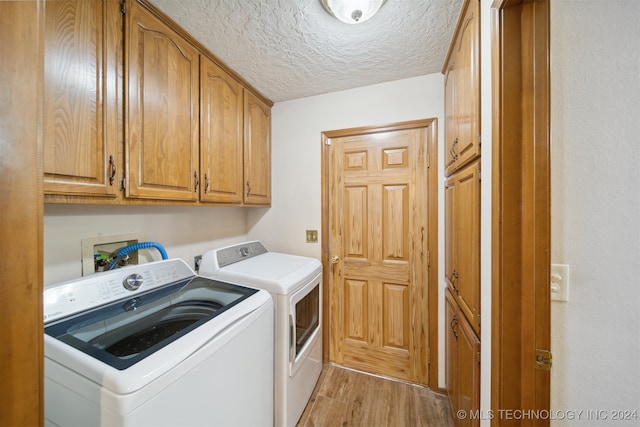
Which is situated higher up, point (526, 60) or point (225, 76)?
point (225, 76)

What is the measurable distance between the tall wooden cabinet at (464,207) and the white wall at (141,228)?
176cm

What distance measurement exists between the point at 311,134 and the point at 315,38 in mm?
754

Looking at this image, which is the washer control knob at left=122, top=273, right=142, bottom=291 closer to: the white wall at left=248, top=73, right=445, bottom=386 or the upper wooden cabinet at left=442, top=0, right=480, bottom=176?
the white wall at left=248, top=73, right=445, bottom=386

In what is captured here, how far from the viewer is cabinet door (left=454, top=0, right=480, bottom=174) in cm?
92

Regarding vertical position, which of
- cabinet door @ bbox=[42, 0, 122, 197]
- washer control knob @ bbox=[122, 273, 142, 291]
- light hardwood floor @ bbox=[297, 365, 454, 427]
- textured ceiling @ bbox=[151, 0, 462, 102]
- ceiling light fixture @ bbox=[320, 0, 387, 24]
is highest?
textured ceiling @ bbox=[151, 0, 462, 102]

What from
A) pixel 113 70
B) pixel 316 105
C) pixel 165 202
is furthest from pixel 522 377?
pixel 316 105

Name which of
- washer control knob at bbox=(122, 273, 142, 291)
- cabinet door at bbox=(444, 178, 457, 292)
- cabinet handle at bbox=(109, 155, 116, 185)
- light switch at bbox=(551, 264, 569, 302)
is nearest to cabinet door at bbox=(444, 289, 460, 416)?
cabinet door at bbox=(444, 178, 457, 292)

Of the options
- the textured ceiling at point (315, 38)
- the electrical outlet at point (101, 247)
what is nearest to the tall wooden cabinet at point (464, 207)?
the textured ceiling at point (315, 38)

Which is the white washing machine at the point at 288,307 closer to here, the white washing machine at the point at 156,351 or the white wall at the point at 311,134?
the white washing machine at the point at 156,351

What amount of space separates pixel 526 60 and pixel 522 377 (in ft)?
3.34

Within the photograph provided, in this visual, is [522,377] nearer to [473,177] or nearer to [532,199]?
[532,199]

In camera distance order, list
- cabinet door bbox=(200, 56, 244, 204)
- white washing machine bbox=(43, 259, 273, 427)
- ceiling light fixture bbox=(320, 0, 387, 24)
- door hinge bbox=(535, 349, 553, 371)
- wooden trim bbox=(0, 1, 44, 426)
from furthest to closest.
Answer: cabinet door bbox=(200, 56, 244, 204) < ceiling light fixture bbox=(320, 0, 387, 24) < door hinge bbox=(535, 349, 553, 371) < white washing machine bbox=(43, 259, 273, 427) < wooden trim bbox=(0, 1, 44, 426)

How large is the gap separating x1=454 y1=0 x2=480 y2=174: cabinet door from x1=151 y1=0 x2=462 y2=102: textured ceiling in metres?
0.16

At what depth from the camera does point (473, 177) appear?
99 cm
